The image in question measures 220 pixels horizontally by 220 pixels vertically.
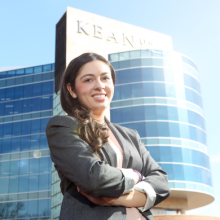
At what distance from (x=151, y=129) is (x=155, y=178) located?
28.2m

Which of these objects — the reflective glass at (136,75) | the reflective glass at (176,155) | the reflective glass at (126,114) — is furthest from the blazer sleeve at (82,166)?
the reflective glass at (136,75)

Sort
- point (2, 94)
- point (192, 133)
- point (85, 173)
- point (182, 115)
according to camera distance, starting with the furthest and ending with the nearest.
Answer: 1. point (2, 94)
2. point (182, 115)
3. point (192, 133)
4. point (85, 173)

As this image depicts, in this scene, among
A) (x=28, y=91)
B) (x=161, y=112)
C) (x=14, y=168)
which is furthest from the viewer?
(x=28, y=91)

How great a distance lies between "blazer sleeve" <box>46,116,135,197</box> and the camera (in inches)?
69.5

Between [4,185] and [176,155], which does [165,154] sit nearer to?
[176,155]

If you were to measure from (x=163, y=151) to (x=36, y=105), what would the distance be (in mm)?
17800

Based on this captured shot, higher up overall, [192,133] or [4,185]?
[192,133]

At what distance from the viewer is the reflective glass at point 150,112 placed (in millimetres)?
30703

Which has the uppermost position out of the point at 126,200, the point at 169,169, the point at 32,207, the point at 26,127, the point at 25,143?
the point at 26,127

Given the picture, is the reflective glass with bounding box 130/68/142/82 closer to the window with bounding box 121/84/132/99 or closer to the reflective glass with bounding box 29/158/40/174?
the window with bounding box 121/84/132/99

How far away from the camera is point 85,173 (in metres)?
1.77

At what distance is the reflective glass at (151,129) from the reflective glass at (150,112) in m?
0.65

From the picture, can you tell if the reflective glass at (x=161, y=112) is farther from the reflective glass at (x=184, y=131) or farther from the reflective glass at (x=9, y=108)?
the reflective glass at (x=9, y=108)

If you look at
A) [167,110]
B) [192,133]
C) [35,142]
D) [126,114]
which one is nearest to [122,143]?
[126,114]
